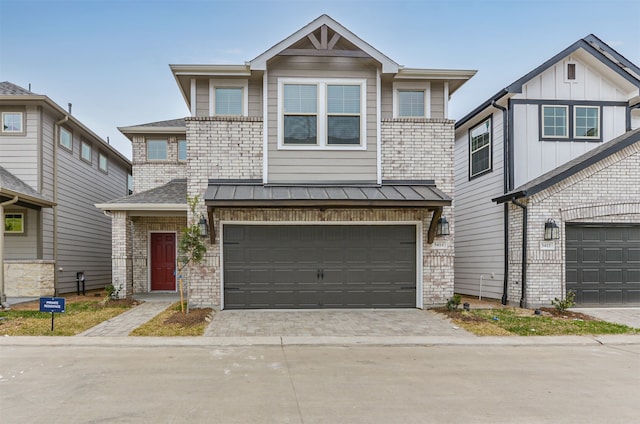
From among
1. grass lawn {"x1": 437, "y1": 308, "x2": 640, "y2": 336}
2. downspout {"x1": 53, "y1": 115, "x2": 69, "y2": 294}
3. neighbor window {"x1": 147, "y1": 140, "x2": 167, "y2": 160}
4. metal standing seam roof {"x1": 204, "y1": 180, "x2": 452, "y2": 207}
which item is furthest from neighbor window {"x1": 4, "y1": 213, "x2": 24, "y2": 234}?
grass lawn {"x1": 437, "y1": 308, "x2": 640, "y2": 336}

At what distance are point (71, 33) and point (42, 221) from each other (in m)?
6.87

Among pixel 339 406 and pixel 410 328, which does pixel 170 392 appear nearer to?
pixel 339 406

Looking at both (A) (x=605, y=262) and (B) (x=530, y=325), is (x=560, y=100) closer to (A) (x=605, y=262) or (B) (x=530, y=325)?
(A) (x=605, y=262)

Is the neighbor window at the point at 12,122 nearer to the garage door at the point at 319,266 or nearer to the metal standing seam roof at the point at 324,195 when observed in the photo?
the metal standing seam roof at the point at 324,195

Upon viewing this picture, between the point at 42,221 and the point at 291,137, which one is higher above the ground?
the point at 291,137

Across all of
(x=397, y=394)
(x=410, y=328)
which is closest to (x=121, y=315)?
(x=410, y=328)

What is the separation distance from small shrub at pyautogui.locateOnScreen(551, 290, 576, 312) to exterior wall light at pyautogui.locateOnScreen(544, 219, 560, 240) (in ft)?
5.03

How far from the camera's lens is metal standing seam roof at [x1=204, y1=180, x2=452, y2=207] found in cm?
974

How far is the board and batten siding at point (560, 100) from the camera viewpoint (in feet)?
40.9

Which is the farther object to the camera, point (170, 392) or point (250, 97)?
point (250, 97)

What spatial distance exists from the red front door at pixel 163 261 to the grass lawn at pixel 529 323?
9420 mm

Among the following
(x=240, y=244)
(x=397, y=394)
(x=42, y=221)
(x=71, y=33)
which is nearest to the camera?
(x=397, y=394)

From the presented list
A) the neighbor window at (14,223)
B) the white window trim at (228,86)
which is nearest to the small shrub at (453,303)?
the white window trim at (228,86)

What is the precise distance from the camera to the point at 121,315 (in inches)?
404
